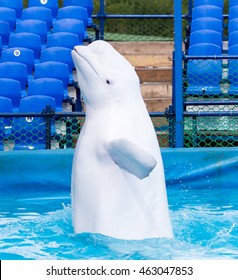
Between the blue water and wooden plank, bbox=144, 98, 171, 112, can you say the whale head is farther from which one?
wooden plank, bbox=144, 98, 171, 112

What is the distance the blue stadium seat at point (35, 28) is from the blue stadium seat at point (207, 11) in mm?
2391

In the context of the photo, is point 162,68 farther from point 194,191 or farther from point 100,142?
point 100,142

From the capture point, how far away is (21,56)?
44.3 feet

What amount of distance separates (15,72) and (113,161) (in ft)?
21.4

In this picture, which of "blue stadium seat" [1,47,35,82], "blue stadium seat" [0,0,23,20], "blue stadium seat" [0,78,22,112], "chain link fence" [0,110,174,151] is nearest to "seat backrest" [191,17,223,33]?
"blue stadium seat" [1,47,35,82]

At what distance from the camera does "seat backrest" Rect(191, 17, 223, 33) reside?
14.5 m

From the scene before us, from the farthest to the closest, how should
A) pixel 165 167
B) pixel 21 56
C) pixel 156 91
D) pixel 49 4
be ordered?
pixel 49 4
pixel 156 91
pixel 21 56
pixel 165 167

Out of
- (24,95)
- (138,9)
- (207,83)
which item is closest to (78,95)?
(24,95)

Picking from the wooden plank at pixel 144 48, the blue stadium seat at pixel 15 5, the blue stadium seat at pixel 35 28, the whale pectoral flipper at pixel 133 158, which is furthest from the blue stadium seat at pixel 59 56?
the whale pectoral flipper at pixel 133 158

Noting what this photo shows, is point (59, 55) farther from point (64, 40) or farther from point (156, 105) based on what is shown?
point (156, 105)

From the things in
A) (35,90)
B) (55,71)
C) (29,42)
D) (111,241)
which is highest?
(29,42)

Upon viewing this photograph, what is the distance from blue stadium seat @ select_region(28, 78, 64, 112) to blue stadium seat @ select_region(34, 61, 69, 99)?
1.64 feet

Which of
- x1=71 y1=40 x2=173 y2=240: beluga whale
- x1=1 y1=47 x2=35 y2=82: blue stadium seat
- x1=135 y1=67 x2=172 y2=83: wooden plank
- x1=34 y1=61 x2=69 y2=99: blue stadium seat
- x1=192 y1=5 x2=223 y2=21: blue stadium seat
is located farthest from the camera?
x1=192 y1=5 x2=223 y2=21: blue stadium seat

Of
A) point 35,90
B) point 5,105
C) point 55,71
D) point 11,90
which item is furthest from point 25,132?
point 55,71
